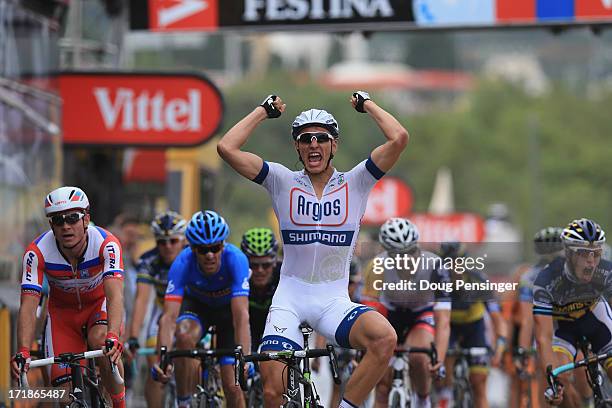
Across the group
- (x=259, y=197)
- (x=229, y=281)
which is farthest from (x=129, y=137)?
(x=259, y=197)

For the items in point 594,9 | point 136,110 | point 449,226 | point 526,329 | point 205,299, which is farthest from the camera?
point 449,226

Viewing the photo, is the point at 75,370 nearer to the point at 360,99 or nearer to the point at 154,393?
the point at 360,99

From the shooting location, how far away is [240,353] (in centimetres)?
1066

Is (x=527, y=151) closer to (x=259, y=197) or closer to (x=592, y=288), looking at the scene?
(x=259, y=197)

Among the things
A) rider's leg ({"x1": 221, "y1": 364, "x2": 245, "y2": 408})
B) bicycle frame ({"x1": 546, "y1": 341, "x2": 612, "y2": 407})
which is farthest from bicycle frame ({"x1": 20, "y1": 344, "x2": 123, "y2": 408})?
bicycle frame ({"x1": 546, "y1": 341, "x2": 612, "y2": 407})

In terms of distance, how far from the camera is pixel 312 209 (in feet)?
35.7

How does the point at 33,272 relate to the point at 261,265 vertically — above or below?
above

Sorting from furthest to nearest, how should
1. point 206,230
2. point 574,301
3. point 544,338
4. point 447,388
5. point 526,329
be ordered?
point 447,388 → point 526,329 → point 574,301 → point 206,230 → point 544,338

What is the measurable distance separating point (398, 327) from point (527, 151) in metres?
107

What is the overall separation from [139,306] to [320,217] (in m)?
4.09

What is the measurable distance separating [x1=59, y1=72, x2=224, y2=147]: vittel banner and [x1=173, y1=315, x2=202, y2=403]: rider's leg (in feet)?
23.8

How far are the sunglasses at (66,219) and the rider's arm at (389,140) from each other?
2148 millimetres

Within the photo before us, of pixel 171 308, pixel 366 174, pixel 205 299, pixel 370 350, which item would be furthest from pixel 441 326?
pixel 370 350

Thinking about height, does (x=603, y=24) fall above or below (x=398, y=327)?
above
